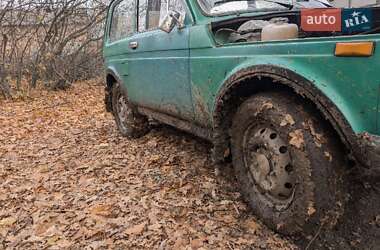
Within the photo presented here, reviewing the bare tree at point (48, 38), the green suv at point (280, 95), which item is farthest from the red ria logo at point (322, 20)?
the bare tree at point (48, 38)

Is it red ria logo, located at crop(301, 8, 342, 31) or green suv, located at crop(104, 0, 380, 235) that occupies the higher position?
red ria logo, located at crop(301, 8, 342, 31)

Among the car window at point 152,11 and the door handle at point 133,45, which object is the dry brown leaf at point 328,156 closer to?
the car window at point 152,11

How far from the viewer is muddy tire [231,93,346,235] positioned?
2244 mm

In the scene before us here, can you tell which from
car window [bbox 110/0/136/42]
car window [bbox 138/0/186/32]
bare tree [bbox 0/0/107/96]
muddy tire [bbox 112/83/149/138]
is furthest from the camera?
bare tree [bbox 0/0/107/96]

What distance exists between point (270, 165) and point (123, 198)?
1.39 metres

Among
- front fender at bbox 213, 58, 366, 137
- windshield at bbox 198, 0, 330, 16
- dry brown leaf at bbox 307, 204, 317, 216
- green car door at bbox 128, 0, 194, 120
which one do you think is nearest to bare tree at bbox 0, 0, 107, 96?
green car door at bbox 128, 0, 194, 120

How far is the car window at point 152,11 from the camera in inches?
152

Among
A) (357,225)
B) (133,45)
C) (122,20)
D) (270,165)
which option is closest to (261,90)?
(270,165)

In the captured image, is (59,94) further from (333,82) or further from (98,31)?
(333,82)

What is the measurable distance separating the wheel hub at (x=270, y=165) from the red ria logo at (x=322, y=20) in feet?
2.32

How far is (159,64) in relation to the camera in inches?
153

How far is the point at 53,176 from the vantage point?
4.08 meters

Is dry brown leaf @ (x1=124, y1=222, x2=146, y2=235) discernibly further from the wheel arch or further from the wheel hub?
the wheel hub

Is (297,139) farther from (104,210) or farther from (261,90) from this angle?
(104,210)
